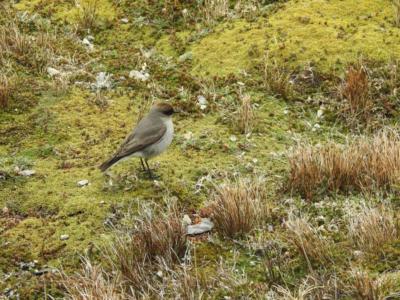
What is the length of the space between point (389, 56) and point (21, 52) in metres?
7.50

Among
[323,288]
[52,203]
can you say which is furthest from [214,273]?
[52,203]

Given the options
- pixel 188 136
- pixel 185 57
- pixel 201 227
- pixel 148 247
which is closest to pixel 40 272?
pixel 148 247

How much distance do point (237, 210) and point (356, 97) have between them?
4.44 m

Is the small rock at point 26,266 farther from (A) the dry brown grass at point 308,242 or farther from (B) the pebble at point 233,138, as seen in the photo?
(B) the pebble at point 233,138

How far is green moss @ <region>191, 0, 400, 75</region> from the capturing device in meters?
13.8

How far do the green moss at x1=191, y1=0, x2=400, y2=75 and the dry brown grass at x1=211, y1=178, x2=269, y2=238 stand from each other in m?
5.04

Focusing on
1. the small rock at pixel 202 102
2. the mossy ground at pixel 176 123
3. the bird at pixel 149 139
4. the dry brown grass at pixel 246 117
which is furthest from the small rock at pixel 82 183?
the small rock at pixel 202 102

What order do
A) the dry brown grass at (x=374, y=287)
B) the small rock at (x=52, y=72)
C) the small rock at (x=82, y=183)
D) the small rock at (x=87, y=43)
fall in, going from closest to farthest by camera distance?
the dry brown grass at (x=374, y=287) → the small rock at (x=82, y=183) → the small rock at (x=52, y=72) → the small rock at (x=87, y=43)

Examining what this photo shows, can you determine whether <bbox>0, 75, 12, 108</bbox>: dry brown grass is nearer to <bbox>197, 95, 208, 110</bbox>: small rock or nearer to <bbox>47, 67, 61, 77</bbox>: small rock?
<bbox>47, 67, 61, 77</bbox>: small rock

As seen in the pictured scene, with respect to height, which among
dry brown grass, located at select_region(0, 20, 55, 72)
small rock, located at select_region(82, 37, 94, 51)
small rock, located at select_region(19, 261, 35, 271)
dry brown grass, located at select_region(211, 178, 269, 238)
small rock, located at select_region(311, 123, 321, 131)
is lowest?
small rock, located at select_region(19, 261, 35, 271)

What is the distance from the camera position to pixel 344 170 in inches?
392

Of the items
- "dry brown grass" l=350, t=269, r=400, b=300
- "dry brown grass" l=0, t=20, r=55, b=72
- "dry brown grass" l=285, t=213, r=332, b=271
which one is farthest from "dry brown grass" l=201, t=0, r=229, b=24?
"dry brown grass" l=350, t=269, r=400, b=300

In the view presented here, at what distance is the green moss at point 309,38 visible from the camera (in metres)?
13.8

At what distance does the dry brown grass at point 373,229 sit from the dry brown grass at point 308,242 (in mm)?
359
